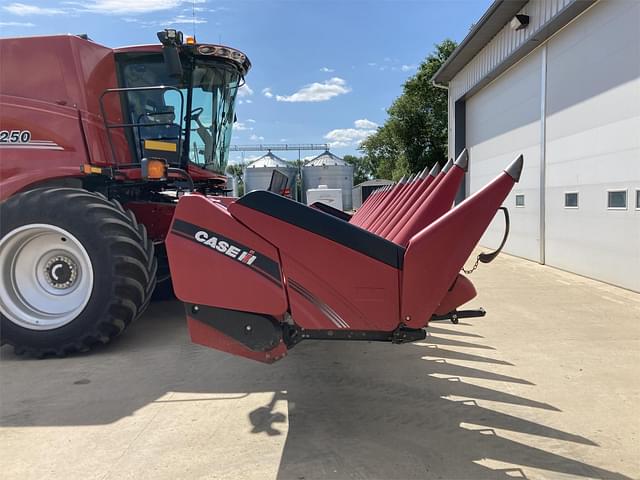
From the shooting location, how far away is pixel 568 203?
845 centimetres

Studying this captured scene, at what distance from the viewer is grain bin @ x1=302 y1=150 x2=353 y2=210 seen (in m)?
19.6

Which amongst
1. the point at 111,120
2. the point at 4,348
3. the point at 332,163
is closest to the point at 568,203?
the point at 111,120

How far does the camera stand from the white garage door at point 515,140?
31.6 feet

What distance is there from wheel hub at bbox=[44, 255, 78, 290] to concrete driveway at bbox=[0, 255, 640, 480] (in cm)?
71

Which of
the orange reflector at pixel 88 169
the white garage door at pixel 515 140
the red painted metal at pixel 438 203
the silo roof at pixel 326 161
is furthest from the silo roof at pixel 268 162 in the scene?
the red painted metal at pixel 438 203

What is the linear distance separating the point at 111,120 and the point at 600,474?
16.9 feet

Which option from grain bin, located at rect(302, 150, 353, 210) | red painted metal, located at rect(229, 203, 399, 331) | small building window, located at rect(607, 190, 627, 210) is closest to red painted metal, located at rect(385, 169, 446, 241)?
red painted metal, located at rect(229, 203, 399, 331)

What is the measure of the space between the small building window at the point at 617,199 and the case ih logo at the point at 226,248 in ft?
21.4

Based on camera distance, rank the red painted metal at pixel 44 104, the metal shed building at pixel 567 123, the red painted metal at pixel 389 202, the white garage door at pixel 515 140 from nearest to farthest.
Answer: the red painted metal at pixel 389 202 → the red painted metal at pixel 44 104 → the metal shed building at pixel 567 123 → the white garage door at pixel 515 140

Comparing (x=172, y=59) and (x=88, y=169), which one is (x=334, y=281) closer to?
(x=172, y=59)

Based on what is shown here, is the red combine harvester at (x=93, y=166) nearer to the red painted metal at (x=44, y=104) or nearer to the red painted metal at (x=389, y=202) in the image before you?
the red painted metal at (x=44, y=104)

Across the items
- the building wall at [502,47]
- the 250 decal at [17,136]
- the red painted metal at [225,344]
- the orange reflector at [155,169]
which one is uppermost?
the building wall at [502,47]

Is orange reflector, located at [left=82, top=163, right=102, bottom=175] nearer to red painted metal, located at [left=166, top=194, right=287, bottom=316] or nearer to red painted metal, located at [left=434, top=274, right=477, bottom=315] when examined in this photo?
red painted metal, located at [left=166, top=194, right=287, bottom=316]

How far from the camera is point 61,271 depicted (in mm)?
4184
